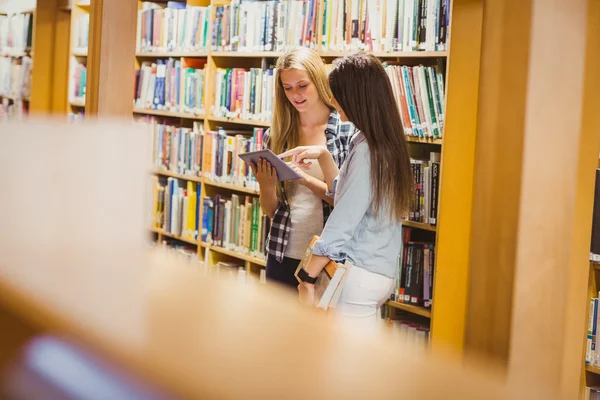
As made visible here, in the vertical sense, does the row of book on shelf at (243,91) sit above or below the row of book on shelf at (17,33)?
below

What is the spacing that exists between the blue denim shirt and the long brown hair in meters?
0.03

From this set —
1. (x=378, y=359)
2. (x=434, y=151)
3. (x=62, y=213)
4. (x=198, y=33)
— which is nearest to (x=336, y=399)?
(x=378, y=359)

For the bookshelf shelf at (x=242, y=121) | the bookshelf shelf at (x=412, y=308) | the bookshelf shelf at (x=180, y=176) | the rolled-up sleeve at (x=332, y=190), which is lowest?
the bookshelf shelf at (x=412, y=308)

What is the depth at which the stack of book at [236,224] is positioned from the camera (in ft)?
13.0

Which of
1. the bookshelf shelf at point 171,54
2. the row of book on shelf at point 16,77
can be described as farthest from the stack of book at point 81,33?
the row of book on shelf at point 16,77

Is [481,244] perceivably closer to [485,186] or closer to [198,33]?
[485,186]

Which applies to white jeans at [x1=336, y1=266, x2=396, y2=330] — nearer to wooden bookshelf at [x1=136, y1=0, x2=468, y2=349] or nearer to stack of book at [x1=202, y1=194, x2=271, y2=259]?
wooden bookshelf at [x1=136, y1=0, x2=468, y2=349]

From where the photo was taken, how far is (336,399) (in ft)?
0.61

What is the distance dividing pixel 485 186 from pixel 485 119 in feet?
0.15

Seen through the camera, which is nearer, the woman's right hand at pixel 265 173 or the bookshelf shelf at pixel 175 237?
the woman's right hand at pixel 265 173

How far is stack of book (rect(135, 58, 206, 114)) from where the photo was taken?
4.43m

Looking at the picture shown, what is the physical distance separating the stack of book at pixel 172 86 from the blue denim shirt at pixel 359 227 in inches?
84.4

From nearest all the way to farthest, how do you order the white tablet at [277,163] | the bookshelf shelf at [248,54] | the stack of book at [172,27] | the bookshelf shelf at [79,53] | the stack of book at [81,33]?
the white tablet at [277,163]
the bookshelf shelf at [248,54]
the stack of book at [172,27]
the stack of book at [81,33]
the bookshelf shelf at [79,53]

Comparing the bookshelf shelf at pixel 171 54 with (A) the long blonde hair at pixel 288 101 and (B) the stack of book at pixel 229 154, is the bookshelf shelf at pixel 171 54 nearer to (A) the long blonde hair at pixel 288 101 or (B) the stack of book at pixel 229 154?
(B) the stack of book at pixel 229 154
